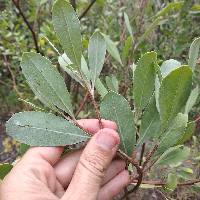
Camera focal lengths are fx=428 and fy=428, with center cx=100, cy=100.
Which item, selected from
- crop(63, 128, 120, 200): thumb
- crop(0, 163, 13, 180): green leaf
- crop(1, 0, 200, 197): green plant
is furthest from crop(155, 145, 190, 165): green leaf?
crop(0, 163, 13, 180): green leaf

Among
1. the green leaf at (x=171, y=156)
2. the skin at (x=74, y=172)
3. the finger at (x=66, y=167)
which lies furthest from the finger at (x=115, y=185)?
the green leaf at (x=171, y=156)

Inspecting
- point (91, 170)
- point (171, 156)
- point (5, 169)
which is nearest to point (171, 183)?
point (171, 156)

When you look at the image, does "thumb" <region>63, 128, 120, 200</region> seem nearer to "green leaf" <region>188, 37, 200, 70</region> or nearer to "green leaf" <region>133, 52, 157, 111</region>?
"green leaf" <region>133, 52, 157, 111</region>

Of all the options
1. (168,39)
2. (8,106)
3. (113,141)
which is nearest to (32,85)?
(113,141)

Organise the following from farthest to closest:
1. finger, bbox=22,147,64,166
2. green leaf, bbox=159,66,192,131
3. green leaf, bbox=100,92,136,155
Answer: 1. finger, bbox=22,147,64,166
2. green leaf, bbox=100,92,136,155
3. green leaf, bbox=159,66,192,131

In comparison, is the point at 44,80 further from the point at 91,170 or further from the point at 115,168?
the point at 115,168

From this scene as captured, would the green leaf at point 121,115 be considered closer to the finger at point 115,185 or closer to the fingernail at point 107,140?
the fingernail at point 107,140
